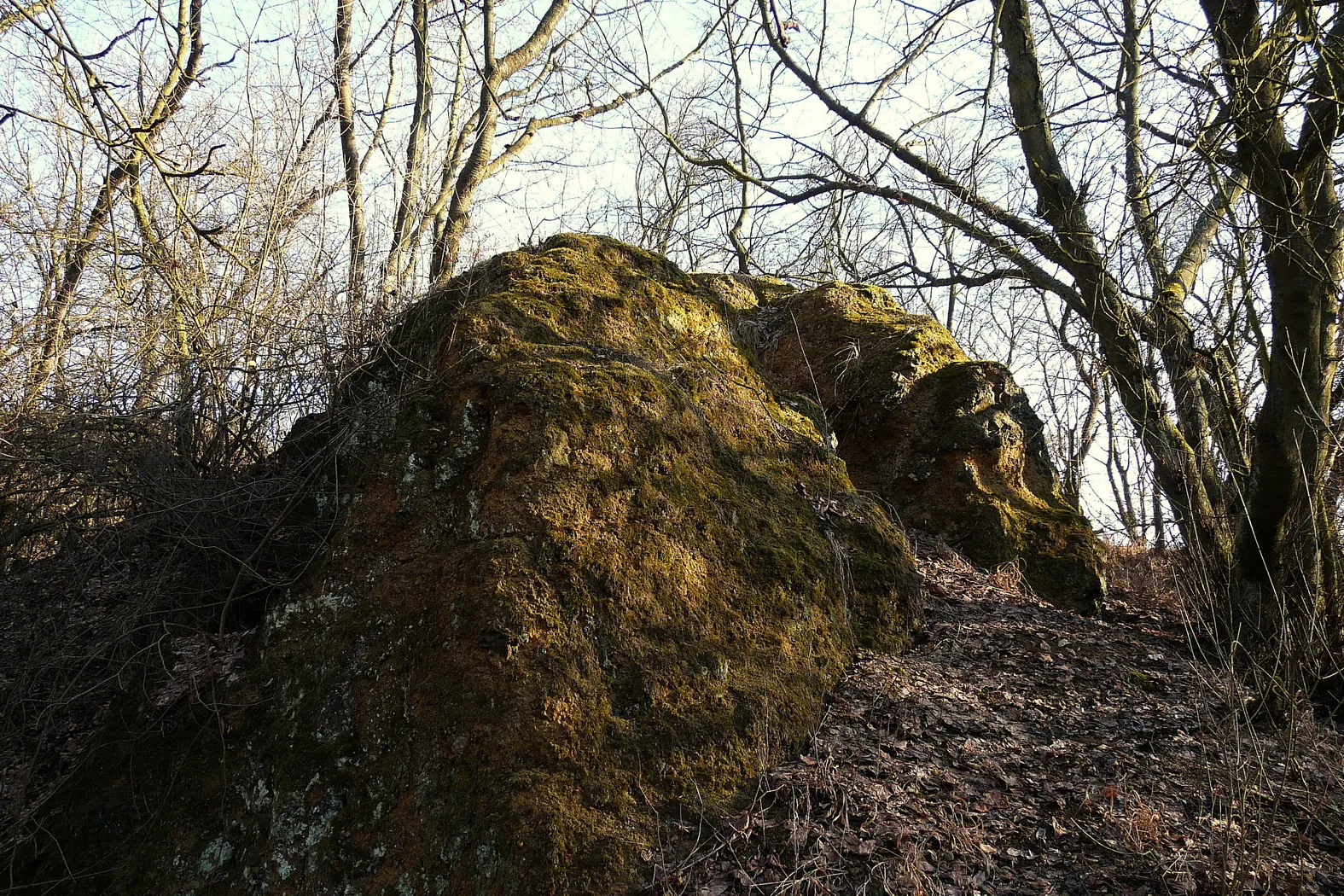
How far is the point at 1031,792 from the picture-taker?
10.6ft

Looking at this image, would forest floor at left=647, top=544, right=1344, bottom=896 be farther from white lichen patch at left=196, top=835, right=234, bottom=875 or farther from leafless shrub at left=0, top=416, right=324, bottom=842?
leafless shrub at left=0, top=416, right=324, bottom=842

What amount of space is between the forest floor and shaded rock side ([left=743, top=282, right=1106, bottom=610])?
126cm

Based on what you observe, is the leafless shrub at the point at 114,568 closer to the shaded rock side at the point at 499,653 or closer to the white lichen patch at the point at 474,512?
the shaded rock side at the point at 499,653

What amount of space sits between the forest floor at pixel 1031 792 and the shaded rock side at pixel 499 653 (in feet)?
0.77

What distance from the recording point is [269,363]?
14.6 feet

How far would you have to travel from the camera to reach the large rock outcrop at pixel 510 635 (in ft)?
9.24

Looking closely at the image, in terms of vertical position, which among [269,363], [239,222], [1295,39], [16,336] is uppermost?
[1295,39]

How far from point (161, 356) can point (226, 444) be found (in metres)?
0.87

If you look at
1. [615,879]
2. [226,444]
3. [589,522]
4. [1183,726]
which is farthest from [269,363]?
[1183,726]

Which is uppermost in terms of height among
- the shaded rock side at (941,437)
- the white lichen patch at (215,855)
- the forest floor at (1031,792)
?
the shaded rock side at (941,437)

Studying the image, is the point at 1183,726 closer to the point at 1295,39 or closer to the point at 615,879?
the point at 615,879

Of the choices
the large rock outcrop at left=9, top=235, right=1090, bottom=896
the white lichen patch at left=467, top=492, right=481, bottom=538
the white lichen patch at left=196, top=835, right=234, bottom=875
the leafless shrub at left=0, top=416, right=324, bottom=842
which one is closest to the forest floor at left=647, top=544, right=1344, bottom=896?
the large rock outcrop at left=9, top=235, right=1090, bottom=896

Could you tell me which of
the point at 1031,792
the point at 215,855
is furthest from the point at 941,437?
the point at 215,855

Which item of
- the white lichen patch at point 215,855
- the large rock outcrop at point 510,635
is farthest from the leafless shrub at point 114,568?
the white lichen patch at point 215,855
